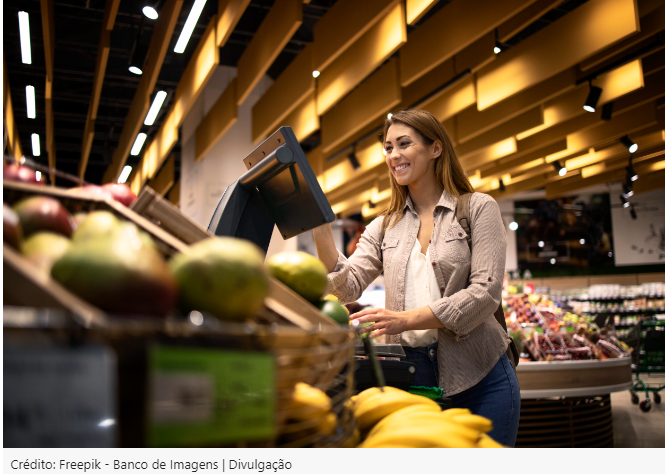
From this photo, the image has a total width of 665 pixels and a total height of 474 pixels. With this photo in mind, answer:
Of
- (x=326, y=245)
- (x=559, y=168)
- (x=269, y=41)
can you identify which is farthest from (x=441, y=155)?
(x=559, y=168)

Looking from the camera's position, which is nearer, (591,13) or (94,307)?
(94,307)

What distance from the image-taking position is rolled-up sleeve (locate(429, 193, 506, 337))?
5.04 feet

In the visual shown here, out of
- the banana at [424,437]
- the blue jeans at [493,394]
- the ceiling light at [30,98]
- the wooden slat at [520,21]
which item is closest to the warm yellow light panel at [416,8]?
the wooden slat at [520,21]

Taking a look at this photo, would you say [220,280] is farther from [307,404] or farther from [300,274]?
[300,274]

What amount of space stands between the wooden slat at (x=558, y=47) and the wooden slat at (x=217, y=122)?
9.38 ft

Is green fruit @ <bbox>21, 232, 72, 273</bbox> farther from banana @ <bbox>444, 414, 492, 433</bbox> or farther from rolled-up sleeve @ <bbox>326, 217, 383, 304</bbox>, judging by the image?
rolled-up sleeve @ <bbox>326, 217, 383, 304</bbox>

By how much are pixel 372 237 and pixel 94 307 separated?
1569mm

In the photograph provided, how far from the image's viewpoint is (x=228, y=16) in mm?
4402

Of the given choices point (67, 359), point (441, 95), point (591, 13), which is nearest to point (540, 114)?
point (441, 95)

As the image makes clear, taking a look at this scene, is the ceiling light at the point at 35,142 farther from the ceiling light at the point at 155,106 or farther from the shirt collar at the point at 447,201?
the shirt collar at the point at 447,201

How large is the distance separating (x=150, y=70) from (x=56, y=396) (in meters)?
5.77

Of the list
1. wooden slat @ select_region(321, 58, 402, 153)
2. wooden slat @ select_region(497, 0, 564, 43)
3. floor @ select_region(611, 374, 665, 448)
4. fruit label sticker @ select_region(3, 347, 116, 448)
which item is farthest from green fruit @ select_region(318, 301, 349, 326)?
wooden slat @ select_region(321, 58, 402, 153)

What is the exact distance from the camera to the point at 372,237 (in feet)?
6.70
